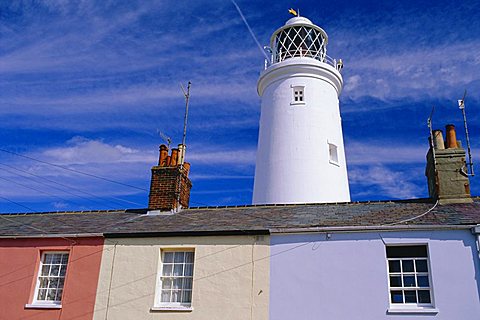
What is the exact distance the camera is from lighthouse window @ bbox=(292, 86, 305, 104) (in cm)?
1949

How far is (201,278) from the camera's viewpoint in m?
12.0

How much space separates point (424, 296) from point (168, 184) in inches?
307

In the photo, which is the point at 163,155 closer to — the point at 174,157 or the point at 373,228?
the point at 174,157

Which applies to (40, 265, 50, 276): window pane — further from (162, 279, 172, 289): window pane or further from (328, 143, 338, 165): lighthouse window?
(328, 143, 338, 165): lighthouse window

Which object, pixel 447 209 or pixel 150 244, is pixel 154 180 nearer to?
pixel 150 244

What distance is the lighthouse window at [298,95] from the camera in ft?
63.9

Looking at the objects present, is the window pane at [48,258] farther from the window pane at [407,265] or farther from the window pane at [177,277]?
the window pane at [407,265]

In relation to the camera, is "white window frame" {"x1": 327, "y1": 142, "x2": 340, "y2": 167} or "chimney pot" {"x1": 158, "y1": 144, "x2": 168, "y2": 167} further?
"white window frame" {"x1": 327, "y1": 142, "x2": 340, "y2": 167}

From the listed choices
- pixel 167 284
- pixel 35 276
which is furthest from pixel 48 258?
pixel 167 284

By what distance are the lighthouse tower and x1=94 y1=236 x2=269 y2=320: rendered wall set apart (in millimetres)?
6174

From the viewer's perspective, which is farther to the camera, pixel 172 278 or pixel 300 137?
pixel 300 137

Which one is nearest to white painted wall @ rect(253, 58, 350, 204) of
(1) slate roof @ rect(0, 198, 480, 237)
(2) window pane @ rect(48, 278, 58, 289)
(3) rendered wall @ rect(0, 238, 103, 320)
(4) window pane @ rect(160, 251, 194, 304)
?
(1) slate roof @ rect(0, 198, 480, 237)

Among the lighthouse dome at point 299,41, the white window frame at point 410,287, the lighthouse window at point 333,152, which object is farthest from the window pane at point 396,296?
→ the lighthouse dome at point 299,41

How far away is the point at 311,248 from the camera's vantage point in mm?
11680
